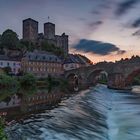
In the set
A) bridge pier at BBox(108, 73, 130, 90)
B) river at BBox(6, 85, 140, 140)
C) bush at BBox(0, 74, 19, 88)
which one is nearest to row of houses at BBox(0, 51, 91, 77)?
bush at BBox(0, 74, 19, 88)

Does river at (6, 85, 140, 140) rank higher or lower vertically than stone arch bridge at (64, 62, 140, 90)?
lower

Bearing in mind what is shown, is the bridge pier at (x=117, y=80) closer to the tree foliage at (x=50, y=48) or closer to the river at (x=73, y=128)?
the tree foliage at (x=50, y=48)

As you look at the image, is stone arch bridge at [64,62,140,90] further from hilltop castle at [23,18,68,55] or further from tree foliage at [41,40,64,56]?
hilltop castle at [23,18,68,55]

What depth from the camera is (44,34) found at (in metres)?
129

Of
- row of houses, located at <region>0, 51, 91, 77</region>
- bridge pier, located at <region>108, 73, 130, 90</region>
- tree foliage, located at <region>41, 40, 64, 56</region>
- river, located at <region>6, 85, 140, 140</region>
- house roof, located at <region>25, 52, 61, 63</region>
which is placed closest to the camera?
river, located at <region>6, 85, 140, 140</region>

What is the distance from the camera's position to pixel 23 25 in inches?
4867

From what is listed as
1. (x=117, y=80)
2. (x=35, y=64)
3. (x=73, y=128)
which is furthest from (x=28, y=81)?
(x=73, y=128)

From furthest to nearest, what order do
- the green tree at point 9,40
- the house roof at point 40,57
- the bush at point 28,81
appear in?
the green tree at point 9,40 < the house roof at point 40,57 < the bush at point 28,81

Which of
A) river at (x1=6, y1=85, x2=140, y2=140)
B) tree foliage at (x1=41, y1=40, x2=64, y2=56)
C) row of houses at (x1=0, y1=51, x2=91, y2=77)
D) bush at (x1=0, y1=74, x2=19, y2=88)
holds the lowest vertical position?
river at (x1=6, y1=85, x2=140, y2=140)

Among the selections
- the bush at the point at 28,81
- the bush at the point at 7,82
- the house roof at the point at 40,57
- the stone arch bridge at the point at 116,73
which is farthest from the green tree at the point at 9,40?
the bush at the point at 7,82

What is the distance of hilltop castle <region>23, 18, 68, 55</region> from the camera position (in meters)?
119

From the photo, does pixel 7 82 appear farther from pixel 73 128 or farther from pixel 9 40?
pixel 73 128

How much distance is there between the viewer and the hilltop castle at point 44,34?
11894cm

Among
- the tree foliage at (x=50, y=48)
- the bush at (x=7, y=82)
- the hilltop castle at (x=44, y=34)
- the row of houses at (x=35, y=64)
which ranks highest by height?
the hilltop castle at (x=44, y=34)
